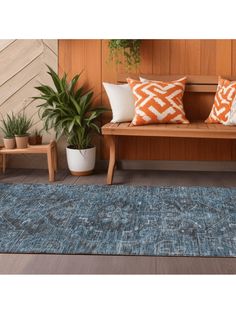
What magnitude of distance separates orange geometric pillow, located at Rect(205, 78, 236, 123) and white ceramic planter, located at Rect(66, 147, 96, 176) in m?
1.12

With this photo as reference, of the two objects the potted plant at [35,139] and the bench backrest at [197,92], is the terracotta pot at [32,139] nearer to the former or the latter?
the potted plant at [35,139]

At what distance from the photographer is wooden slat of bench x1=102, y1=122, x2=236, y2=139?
12.9 feet

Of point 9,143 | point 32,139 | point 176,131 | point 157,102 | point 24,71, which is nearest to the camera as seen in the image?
point 176,131

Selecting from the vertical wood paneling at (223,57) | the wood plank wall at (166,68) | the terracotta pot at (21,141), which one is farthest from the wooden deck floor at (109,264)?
the vertical wood paneling at (223,57)

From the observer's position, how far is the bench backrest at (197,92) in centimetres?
451

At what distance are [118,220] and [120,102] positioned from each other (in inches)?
60.8

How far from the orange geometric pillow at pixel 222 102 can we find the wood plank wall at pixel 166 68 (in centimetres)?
22

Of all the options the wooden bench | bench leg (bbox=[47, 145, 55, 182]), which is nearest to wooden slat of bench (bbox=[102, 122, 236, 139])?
the wooden bench

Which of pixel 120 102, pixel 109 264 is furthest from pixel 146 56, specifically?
pixel 109 264

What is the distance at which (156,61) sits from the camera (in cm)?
458

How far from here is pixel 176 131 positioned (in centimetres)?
399

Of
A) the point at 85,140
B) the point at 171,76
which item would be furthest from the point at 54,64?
the point at 171,76

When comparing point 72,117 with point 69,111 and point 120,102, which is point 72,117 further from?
point 120,102

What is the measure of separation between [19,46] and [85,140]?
3.71 feet
